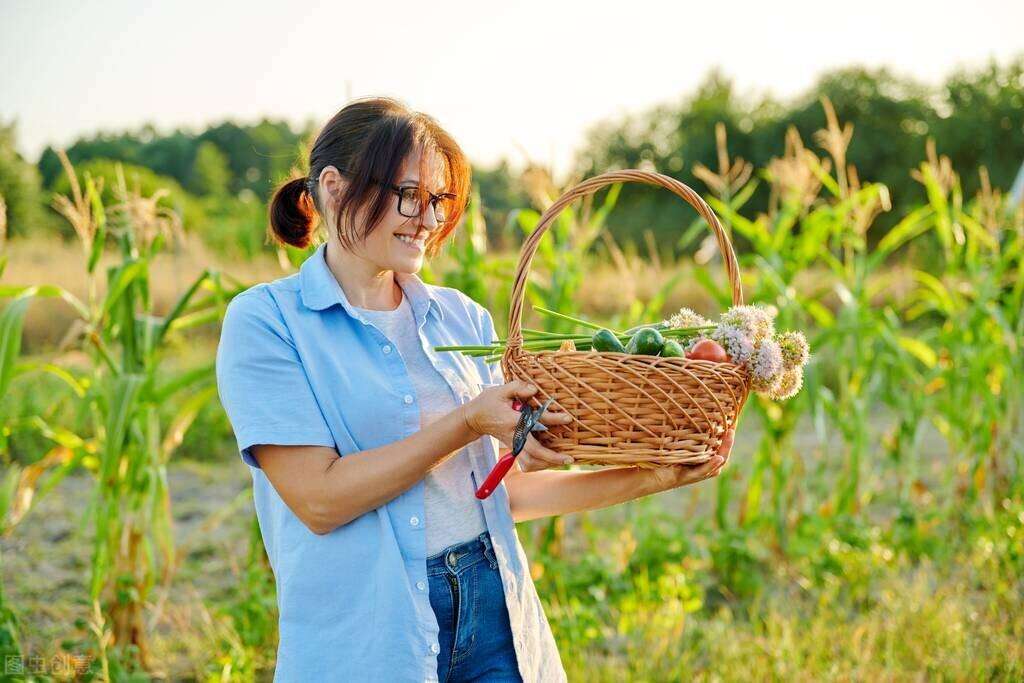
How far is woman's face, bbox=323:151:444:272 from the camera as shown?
1536mm

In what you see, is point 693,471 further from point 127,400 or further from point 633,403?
point 127,400

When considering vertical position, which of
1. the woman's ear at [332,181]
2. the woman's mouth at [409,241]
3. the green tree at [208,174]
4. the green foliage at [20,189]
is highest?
the green tree at [208,174]

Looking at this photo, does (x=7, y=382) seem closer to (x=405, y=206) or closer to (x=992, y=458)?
(x=405, y=206)

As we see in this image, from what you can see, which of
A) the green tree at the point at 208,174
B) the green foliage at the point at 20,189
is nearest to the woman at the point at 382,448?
the green foliage at the point at 20,189

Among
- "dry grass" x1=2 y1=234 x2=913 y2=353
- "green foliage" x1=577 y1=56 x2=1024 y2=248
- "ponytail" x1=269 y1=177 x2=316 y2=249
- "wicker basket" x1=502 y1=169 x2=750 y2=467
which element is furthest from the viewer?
"green foliage" x1=577 y1=56 x2=1024 y2=248

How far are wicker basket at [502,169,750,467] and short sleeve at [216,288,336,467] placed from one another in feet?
1.14

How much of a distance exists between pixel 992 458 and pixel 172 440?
11.8 ft

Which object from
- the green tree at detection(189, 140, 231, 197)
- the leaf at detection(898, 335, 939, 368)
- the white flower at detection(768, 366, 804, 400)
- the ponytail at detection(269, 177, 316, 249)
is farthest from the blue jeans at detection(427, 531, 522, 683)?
the green tree at detection(189, 140, 231, 197)

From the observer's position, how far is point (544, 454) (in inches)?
57.8

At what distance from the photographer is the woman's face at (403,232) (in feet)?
5.04

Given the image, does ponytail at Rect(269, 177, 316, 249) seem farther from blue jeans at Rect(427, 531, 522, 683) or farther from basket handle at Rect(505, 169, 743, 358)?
blue jeans at Rect(427, 531, 522, 683)

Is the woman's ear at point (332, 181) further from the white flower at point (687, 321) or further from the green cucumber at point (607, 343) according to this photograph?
the white flower at point (687, 321)

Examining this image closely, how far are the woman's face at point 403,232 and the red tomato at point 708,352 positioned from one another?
0.49m

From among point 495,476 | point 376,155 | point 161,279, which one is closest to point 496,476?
point 495,476
